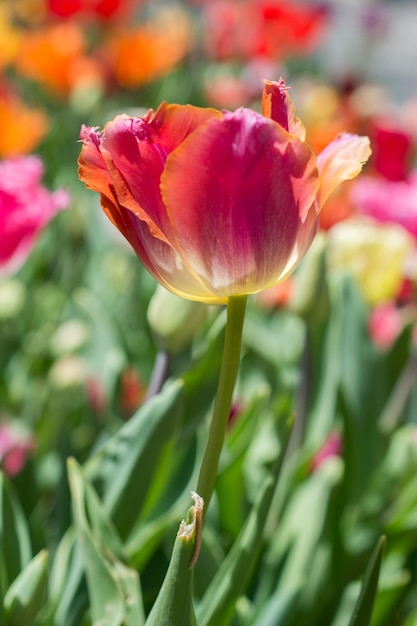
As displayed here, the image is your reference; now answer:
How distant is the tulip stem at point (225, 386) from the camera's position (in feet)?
1.23

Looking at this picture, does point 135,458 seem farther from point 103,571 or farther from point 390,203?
point 390,203

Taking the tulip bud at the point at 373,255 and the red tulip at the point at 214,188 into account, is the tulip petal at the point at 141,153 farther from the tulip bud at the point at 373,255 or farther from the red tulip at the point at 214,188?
the tulip bud at the point at 373,255

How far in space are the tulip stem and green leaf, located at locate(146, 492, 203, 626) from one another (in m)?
0.02

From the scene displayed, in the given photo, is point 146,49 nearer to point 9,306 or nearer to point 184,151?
point 9,306

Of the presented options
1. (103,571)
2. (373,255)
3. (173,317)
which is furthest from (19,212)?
(373,255)

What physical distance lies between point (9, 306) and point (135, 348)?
0.15 meters

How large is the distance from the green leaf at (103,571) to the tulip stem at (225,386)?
0.41ft

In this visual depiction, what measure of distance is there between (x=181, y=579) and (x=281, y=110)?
0.20 meters

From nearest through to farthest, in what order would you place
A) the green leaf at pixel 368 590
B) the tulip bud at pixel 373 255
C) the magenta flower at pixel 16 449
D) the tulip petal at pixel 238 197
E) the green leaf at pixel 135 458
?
the tulip petal at pixel 238 197, the green leaf at pixel 368 590, the green leaf at pixel 135 458, the magenta flower at pixel 16 449, the tulip bud at pixel 373 255

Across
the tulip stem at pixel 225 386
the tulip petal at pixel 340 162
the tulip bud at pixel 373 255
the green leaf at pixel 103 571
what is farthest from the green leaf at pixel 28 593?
the tulip bud at pixel 373 255

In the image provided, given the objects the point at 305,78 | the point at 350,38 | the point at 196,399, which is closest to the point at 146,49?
the point at 305,78

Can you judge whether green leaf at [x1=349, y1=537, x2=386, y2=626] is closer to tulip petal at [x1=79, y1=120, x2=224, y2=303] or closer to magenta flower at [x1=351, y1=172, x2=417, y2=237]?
tulip petal at [x1=79, y1=120, x2=224, y2=303]

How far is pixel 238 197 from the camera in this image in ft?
1.19

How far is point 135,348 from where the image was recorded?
3.31ft
